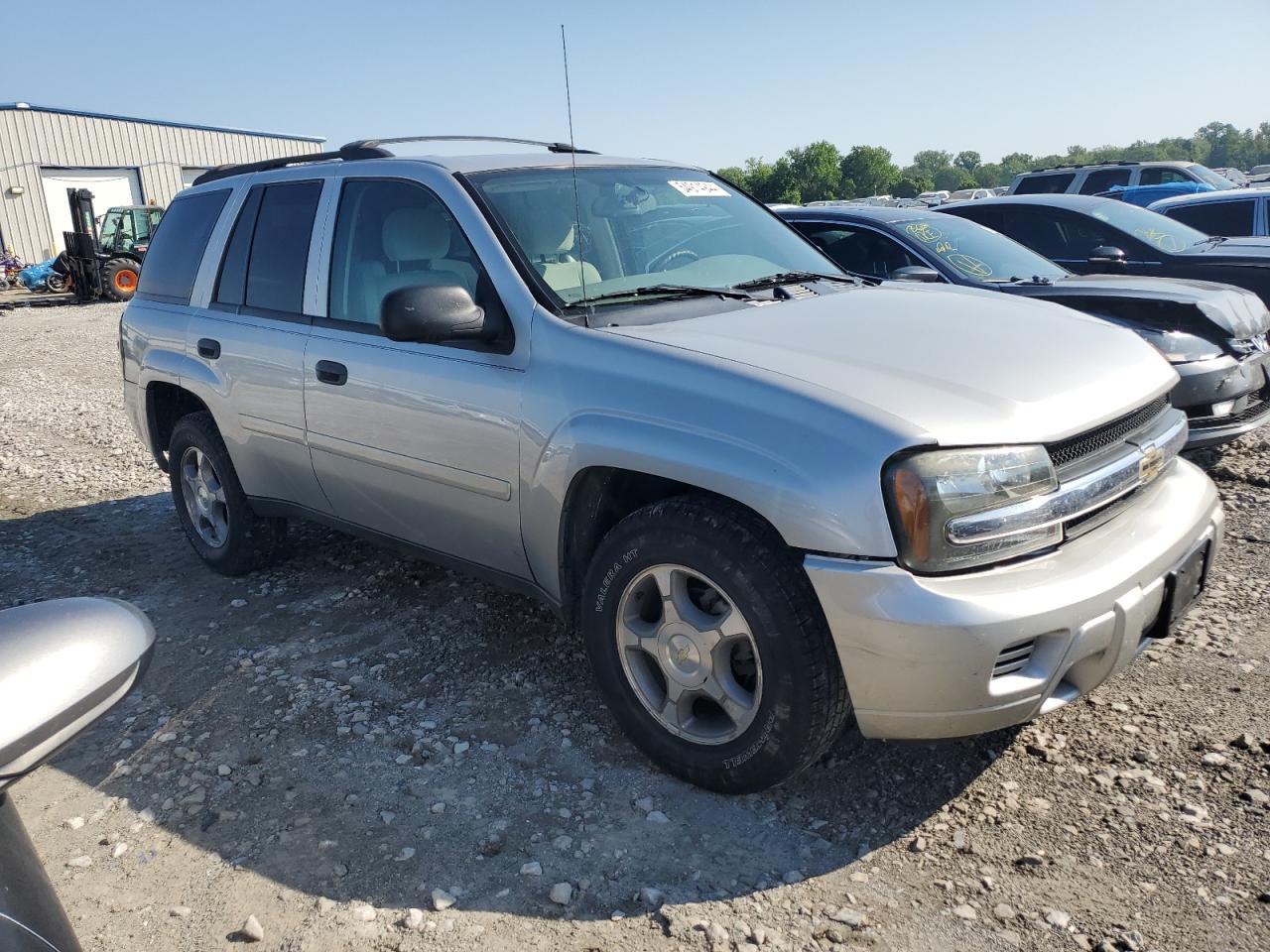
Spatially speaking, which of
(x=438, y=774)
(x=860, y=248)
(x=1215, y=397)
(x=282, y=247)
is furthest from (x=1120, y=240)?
(x=438, y=774)

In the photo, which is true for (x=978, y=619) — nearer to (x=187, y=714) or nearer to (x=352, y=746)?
(x=352, y=746)

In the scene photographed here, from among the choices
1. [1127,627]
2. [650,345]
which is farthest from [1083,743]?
[650,345]

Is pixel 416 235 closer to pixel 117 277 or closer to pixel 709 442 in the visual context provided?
pixel 709 442

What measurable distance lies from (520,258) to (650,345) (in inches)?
26.4

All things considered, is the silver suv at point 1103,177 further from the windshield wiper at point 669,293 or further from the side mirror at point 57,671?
the side mirror at point 57,671

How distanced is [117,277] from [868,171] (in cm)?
7012

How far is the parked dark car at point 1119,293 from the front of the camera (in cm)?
535

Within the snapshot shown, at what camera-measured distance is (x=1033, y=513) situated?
8.06ft

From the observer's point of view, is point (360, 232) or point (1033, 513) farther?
point (360, 232)

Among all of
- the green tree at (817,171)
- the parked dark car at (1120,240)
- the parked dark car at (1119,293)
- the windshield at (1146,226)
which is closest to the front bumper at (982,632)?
the parked dark car at (1119,293)

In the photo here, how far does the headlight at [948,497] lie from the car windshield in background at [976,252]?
160 inches

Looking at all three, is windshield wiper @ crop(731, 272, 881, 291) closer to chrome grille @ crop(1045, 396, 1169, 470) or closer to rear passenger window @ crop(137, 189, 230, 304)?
chrome grille @ crop(1045, 396, 1169, 470)

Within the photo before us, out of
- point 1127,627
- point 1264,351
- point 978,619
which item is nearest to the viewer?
point 978,619

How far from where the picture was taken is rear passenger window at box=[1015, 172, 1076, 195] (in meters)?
14.6
